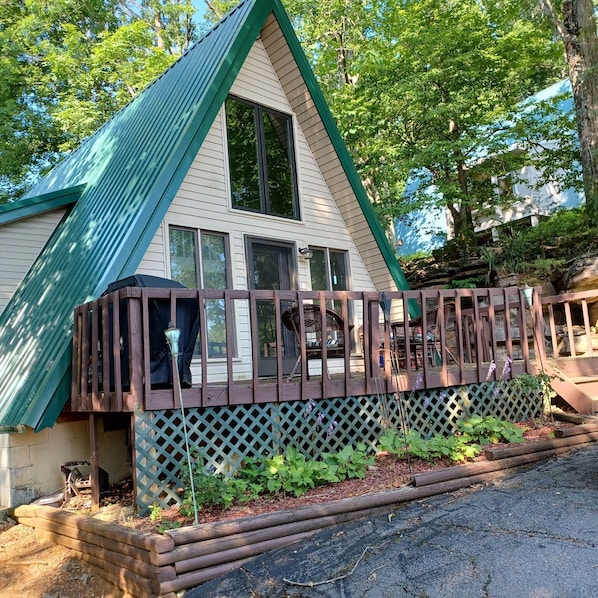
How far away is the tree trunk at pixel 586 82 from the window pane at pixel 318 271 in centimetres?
633

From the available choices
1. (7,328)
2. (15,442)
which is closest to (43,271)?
(7,328)

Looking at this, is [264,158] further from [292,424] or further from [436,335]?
[292,424]

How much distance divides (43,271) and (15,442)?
2.89 m

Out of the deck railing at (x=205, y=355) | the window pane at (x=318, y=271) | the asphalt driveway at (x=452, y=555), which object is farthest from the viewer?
the window pane at (x=318, y=271)

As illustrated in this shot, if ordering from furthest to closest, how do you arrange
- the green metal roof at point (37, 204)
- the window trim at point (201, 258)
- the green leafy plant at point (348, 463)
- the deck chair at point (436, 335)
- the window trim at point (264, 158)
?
the window trim at point (264, 158) → the green metal roof at point (37, 204) → the window trim at point (201, 258) → the deck chair at point (436, 335) → the green leafy plant at point (348, 463)

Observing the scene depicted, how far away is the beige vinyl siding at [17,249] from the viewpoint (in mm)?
8180

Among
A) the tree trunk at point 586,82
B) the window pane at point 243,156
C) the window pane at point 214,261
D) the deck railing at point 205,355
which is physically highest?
the tree trunk at point 586,82

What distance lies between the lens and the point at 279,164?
28.7 feet

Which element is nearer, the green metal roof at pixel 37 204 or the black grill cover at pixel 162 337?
the black grill cover at pixel 162 337

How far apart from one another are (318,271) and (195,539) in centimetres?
588

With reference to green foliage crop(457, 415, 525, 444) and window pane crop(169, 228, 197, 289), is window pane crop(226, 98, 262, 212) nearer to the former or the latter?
window pane crop(169, 228, 197, 289)

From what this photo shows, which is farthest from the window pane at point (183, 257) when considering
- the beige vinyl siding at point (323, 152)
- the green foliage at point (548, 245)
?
the green foliage at point (548, 245)

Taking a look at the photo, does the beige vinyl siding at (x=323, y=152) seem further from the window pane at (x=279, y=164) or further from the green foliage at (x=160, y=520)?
the green foliage at (x=160, y=520)

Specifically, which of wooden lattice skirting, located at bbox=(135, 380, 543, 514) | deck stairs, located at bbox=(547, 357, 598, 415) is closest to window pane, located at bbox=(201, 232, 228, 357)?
wooden lattice skirting, located at bbox=(135, 380, 543, 514)
